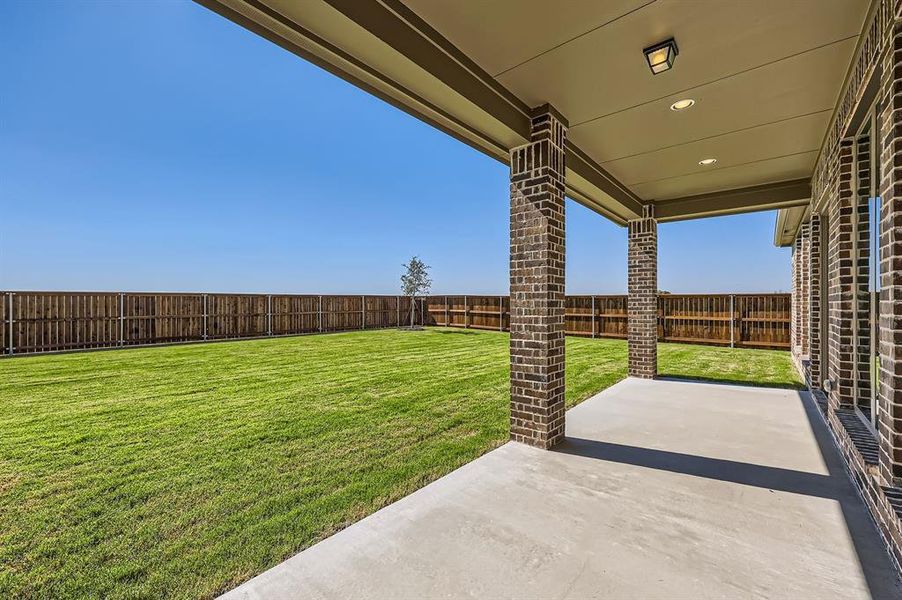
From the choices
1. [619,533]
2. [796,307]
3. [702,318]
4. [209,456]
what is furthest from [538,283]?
[702,318]

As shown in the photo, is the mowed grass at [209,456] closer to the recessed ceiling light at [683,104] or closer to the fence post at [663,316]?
the recessed ceiling light at [683,104]

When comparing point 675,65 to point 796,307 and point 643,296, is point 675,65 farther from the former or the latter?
point 796,307

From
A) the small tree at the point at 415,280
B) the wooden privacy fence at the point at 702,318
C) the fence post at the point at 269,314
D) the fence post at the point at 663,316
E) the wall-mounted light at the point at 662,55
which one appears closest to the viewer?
the wall-mounted light at the point at 662,55

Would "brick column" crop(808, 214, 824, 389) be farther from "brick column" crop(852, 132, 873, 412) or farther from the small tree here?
the small tree

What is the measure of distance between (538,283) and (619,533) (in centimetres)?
200

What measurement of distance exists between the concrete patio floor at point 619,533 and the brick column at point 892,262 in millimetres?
602

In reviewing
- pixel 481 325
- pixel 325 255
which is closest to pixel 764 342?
pixel 481 325

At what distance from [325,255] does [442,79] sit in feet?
78.8

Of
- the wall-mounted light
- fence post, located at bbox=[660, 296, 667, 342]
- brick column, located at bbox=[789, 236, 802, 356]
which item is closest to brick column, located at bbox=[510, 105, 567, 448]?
the wall-mounted light

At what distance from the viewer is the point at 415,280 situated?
62.5ft

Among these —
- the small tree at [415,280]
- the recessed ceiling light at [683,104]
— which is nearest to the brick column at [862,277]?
the recessed ceiling light at [683,104]

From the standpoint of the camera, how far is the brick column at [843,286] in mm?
3348

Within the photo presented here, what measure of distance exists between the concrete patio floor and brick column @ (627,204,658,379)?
3.01 m

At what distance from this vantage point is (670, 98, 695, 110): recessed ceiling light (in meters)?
3.28
